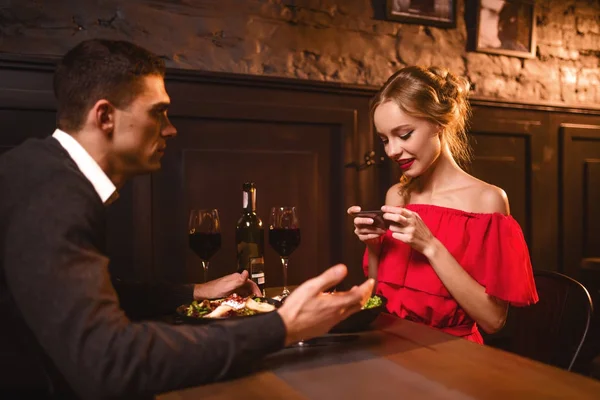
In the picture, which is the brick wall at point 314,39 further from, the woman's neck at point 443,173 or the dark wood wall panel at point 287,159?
the woman's neck at point 443,173

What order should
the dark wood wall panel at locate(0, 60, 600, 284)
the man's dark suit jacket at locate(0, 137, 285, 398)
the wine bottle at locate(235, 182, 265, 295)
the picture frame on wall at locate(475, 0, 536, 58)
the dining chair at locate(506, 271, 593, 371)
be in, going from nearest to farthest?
the man's dark suit jacket at locate(0, 137, 285, 398)
the dining chair at locate(506, 271, 593, 371)
the wine bottle at locate(235, 182, 265, 295)
the dark wood wall panel at locate(0, 60, 600, 284)
the picture frame on wall at locate(475, 0, 536, 58)

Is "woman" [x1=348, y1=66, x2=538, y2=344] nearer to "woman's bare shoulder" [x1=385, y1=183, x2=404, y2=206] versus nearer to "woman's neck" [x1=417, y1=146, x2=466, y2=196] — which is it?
"woman's neck" [x1=417, y1=146, x2=466, y2=196]

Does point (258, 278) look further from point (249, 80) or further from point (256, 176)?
point (249, 80)

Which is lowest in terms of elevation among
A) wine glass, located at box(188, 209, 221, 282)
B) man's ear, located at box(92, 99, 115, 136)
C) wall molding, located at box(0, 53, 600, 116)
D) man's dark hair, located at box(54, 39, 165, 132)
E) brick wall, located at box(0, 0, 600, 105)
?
wine glass, located at box(188, 209, 221, 282)

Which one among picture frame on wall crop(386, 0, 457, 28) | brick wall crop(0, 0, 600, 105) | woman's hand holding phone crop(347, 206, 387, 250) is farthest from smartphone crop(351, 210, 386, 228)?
picture frame on wall crop(386, 0, 457, 28)

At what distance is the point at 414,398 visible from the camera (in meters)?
0.91

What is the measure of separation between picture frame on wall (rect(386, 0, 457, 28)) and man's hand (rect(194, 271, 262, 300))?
2022 mm

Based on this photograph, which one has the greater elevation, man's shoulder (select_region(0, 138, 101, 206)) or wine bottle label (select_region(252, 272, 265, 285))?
man's shoulder (select_region(0, 138, 101, 206))

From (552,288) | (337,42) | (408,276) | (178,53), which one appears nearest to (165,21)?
(178,53)

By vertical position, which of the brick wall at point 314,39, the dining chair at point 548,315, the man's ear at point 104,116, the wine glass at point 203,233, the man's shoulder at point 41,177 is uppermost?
the brick wall at point 314,39

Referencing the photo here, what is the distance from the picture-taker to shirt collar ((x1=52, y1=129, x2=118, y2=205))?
3.90 ft

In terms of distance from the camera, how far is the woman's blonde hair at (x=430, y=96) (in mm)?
1829

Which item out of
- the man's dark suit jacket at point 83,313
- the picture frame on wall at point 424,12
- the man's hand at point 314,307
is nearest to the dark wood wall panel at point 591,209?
the picture frame on wall at point 424,12

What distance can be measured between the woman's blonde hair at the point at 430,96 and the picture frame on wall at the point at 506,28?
4.76 ft
